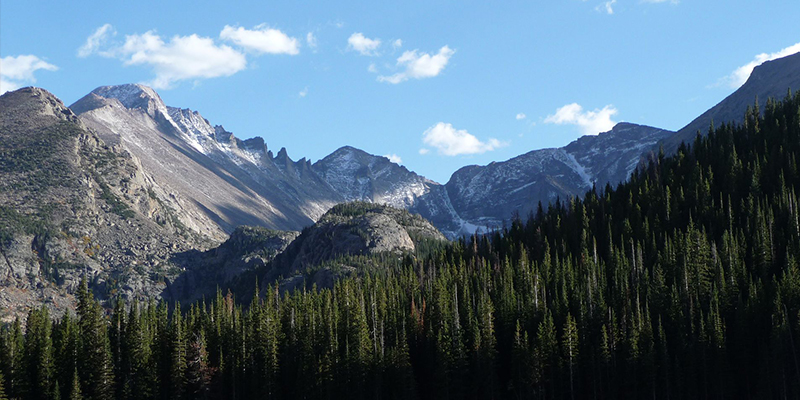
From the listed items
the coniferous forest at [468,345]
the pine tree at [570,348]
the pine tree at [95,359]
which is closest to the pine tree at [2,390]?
the coniferous forest at [468,345]

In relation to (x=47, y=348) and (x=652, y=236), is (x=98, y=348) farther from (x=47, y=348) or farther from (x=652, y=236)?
(x=652, y=236)

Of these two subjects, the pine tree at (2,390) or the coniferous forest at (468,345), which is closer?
the pine tree at (2,390)

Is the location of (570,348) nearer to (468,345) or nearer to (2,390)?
(468,345)

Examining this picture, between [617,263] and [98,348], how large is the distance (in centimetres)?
10241

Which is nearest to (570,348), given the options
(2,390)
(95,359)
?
(95,359)

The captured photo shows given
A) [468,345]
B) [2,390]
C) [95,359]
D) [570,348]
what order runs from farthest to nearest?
1. [468,345]
2. [570,348]
3. [95,359]
4. [2,390]

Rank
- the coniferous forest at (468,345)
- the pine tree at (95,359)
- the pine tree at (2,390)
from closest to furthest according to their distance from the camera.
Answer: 1. the pine tree at (2,390)
2. the pine tree at (95,359)
3. the coniferous forest at (468,345)

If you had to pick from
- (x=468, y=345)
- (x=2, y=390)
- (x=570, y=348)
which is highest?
(x=2, y=390)

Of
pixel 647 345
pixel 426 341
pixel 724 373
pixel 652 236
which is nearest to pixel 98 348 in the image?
pixel 426 341

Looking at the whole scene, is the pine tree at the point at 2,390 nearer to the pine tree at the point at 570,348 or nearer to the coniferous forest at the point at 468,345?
the coniferous forest at the point at 468,345

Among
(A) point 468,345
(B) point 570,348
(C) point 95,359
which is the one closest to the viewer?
(C) point 95,359

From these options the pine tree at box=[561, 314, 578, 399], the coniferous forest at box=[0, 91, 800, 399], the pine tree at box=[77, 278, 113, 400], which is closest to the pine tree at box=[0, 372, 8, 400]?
the coniferous forest at box=[0, 91, 800, 399]

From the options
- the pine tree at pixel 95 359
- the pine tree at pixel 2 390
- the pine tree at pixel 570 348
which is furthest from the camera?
the pine tree at pixel 570 348

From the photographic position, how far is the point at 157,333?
472 ft
